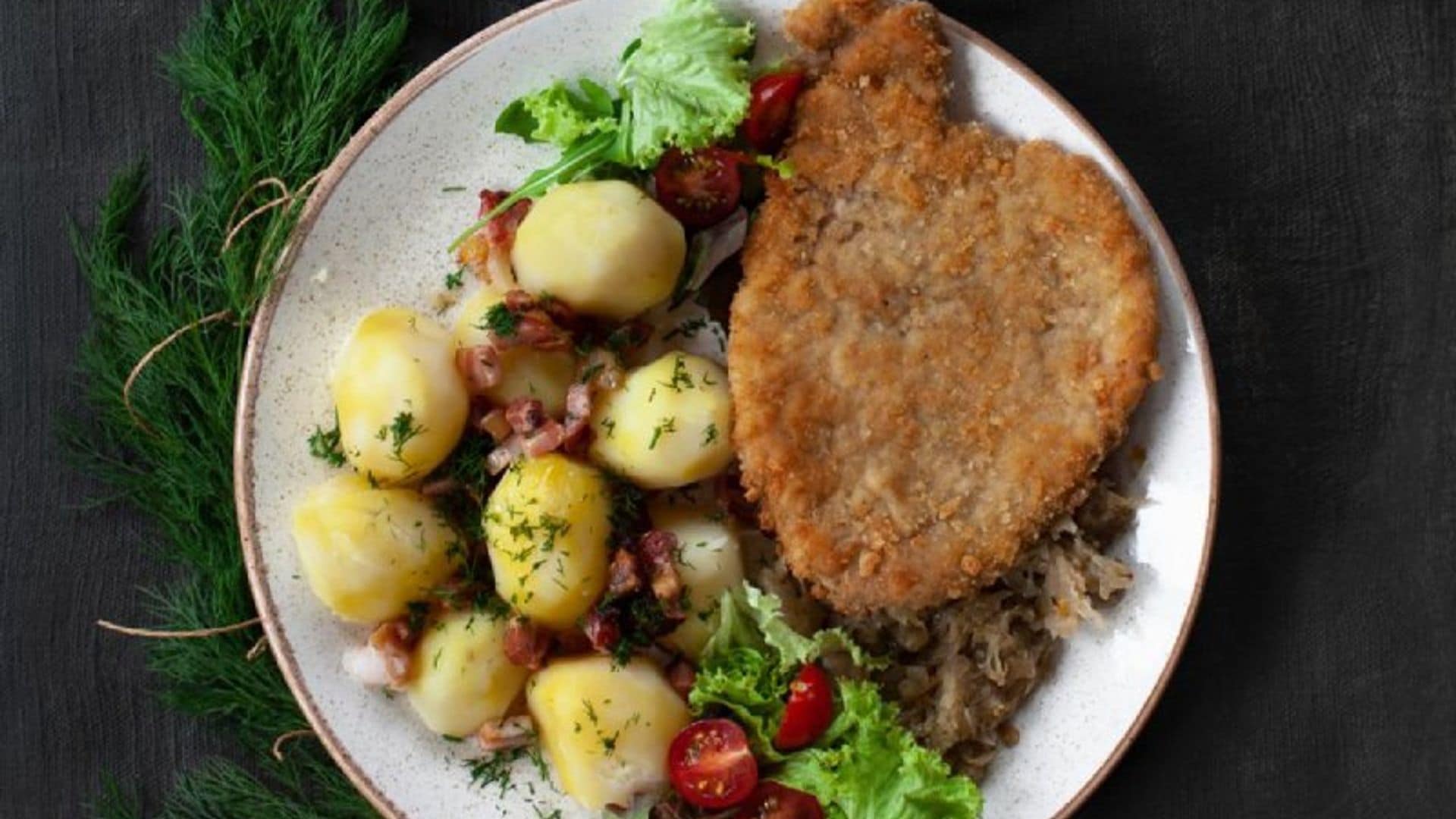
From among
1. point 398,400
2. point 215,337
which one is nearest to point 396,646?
point 398,400

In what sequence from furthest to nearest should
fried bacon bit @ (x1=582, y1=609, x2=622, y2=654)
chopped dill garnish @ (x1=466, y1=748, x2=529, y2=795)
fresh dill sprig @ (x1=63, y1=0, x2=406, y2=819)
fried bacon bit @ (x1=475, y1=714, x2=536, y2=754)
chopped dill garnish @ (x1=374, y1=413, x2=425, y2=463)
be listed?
fresh dill sprig @ (x1=63, y1=0, x2=406, y2=819) < chopped dill garnish @ (x1=466, y1=748, x2=529, y2=795) < fried bacon bit @ (x1=475, y1=714, x2=536, y2=754) < fried bacon bit @ (x1=582, y1=609, x2=622, y2=654) < chopped dill garnish @ (x1=374, y1=413, x2=425, y2=463)

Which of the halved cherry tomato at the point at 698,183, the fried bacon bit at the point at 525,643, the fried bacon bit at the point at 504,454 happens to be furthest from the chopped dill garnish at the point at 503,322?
the fried bacon bit at the point at 525,643

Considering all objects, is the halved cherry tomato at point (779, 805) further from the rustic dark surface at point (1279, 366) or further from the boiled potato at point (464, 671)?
the rustic dark surface at point (1279, 366)

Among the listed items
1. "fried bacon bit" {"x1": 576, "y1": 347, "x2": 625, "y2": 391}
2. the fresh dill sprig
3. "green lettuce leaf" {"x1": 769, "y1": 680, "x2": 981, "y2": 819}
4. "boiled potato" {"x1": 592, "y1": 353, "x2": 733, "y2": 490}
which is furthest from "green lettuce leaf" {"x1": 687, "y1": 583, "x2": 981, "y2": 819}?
the fresh dill sprig

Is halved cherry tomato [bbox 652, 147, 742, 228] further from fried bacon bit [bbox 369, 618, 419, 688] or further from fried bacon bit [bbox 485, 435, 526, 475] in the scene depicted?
fried bacon bit [bbox 369, 618, 419, 688]

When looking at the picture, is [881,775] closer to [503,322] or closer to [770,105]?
[503,322]

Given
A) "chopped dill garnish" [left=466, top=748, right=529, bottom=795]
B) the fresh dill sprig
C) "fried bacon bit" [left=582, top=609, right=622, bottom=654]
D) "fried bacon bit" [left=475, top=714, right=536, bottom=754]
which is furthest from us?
the fresh dill sprig

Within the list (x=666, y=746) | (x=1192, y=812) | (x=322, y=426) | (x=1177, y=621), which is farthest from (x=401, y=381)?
(x=1192, y=812)
